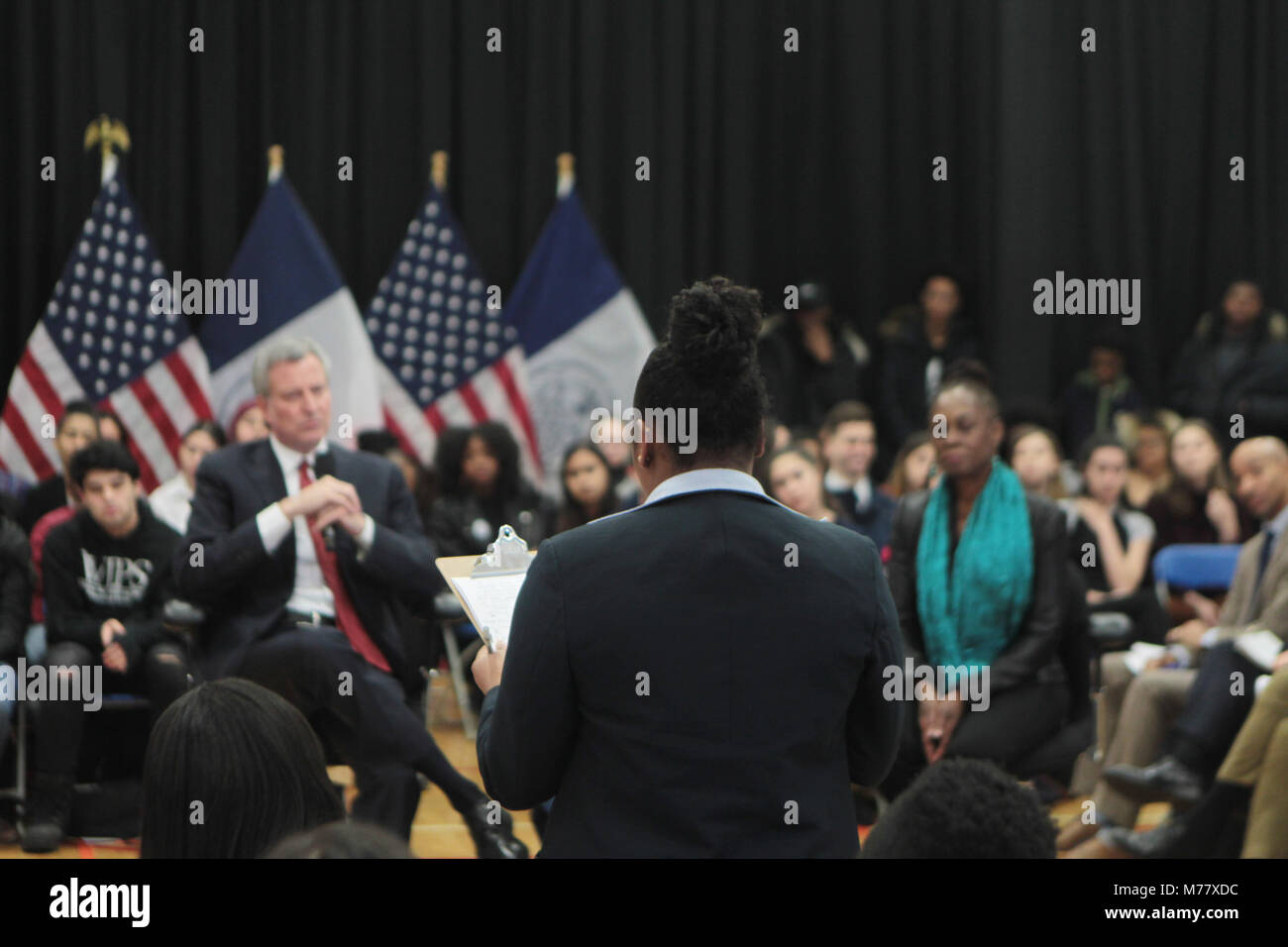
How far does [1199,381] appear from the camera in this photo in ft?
23.5

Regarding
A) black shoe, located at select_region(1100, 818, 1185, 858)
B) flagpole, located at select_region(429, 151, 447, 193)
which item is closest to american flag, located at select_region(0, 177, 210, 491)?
flagpole, located at select_region(429, 151, 447, 193)

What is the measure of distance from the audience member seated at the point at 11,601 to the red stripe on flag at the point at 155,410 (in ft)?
6.81

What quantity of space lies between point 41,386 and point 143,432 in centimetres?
46

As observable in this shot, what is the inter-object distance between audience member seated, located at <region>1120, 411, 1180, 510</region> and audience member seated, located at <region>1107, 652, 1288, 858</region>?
2178mm

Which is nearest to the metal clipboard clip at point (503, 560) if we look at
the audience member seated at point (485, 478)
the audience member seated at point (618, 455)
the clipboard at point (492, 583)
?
the clipboard at point (492, 583)

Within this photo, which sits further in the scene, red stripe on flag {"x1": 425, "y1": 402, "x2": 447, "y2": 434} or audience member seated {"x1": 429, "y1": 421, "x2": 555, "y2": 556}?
red stripe on flag {"x1": 425, "y1": 402, "x2": 447, "y2": 434}

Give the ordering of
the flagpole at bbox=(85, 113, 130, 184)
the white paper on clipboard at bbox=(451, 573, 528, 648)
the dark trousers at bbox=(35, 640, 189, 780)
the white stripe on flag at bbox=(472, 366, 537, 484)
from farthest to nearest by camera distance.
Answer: the flagpole at bbox=(85, 113, 130, 184)
the white stripe on flag at bbox=(472, 366, 537, 484)
the dark trousers at bbox=(35, 640, 189, 780)
the white paper on clipboard at bbox=(451, 573, 528, 648)

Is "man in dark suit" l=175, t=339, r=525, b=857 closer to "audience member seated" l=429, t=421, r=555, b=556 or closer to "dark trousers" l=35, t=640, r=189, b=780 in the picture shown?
"dark trousers" l=35, t=640, r=189, b=780

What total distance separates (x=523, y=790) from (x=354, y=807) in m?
2.03

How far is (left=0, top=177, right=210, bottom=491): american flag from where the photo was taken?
21.5ft

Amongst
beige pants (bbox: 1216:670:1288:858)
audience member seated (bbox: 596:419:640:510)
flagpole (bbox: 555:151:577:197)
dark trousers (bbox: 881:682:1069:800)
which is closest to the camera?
beige pants (bbox: 1216:670:1288:858)

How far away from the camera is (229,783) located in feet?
5.06

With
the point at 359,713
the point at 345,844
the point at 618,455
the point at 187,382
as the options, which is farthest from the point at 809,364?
the point at 345,844

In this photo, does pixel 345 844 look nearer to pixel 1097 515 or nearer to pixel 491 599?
pixel 491 599
